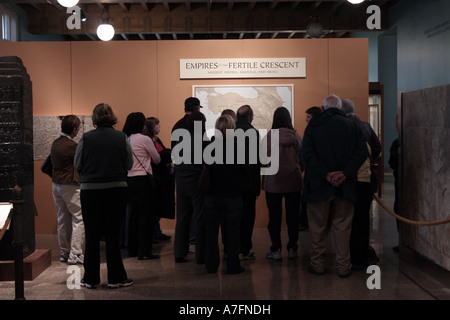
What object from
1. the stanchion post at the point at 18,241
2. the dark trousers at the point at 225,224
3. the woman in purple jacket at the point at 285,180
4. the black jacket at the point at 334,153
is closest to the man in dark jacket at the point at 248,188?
the woman in purple jacket at the point at 285,180

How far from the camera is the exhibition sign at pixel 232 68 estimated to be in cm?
815

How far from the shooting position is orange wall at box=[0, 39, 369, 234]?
820cm

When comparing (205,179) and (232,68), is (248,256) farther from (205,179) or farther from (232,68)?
(232,68)

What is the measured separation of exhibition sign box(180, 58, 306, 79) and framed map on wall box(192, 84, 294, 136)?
0.17 metres

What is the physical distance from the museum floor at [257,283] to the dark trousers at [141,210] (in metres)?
0.23

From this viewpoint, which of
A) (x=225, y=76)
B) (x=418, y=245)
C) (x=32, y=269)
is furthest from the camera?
(x=225, y=76)

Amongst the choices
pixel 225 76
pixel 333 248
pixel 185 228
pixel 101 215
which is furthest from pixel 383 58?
pixel 101 215

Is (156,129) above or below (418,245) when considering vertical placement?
above

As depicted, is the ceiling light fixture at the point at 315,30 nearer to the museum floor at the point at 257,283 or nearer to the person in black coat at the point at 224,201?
the museum floor at the point at 257,283

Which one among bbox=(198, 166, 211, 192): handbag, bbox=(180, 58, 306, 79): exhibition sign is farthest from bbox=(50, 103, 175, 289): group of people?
bbox=(180, 58, 306, 79): exhibition sign

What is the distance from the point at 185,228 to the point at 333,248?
198 centimetres

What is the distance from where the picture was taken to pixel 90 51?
823cm

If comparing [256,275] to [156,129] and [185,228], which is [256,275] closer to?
[185,228]

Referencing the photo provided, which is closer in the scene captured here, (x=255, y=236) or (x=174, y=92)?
(x=255, y=236)
